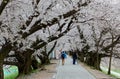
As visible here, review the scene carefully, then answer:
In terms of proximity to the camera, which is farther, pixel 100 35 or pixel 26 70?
pixel 100 35

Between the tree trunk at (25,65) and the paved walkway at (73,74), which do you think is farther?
the tree trunk at (25,65)

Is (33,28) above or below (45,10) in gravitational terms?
below

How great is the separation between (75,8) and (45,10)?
206cm

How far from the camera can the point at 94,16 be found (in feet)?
67.8

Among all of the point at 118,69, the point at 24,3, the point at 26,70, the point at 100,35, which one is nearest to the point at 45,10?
the point at 24,3

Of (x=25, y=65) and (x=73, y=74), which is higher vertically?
(x=25, y=65)

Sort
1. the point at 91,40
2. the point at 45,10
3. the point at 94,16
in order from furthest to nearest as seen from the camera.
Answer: the point at 91,40, the point at 94,16, the point at 45,10

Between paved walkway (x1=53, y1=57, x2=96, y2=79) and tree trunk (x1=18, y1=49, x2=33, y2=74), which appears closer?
paved walkway (x1=53, y1=57, x2=96, y2=79)

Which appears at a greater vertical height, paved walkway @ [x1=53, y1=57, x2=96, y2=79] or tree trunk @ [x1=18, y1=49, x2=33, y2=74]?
tree trunk @ [x1=18, y1=49, x2=33, y2=74]

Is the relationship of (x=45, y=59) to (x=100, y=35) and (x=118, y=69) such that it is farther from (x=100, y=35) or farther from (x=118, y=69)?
(x=118, y=69)

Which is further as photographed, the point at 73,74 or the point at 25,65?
the point at 73,74

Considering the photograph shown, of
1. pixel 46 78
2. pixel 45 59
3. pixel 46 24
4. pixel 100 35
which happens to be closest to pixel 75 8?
pixel 46 24

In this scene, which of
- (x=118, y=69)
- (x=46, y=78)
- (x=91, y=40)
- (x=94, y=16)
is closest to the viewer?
(x=94, y=16)

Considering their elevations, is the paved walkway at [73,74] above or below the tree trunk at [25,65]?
below
